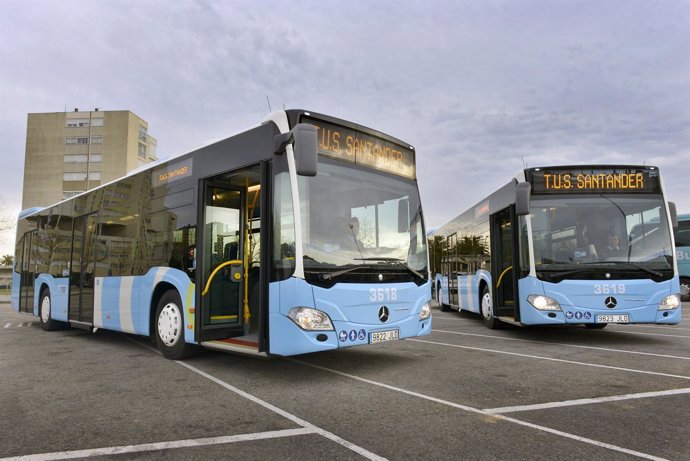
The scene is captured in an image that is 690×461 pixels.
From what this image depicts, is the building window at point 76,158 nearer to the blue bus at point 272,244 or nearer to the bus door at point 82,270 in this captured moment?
the bus door at point 82,270

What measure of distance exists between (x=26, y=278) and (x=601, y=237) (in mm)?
14109

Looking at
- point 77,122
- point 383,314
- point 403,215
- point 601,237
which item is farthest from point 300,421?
point 77,122

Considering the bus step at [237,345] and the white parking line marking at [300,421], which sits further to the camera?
the bus step at [237,345]

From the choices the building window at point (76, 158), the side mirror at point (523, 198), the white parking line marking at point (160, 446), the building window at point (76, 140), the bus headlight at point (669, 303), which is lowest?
the white parking line marking at point (160, 446)

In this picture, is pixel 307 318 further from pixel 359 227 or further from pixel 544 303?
pixel 544 303

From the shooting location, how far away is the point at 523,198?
8.73 meters

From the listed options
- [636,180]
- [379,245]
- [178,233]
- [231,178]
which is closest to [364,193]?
[379,245]

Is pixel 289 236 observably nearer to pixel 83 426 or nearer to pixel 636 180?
pixel 83 426

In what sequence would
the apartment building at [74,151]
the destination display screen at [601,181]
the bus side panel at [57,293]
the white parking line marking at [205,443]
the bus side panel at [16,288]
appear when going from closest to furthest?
the white parking line marking at [205,443] → the destination display screen at [601,181] → the bus side panel at [57,293] → the bus side panel at [16,288] → the apartment building at [74,151]

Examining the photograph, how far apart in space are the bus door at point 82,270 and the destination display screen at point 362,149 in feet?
19.7

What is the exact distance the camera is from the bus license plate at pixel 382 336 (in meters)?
6.01

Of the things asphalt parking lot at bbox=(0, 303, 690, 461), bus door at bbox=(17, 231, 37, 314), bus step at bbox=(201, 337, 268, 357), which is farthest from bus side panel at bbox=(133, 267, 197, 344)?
bus door at bbox=(17, 231, 37, 314)

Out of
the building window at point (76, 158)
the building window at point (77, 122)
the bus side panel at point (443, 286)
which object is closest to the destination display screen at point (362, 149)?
the bus side panel at point (443, 286)

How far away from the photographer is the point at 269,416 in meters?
4.51
